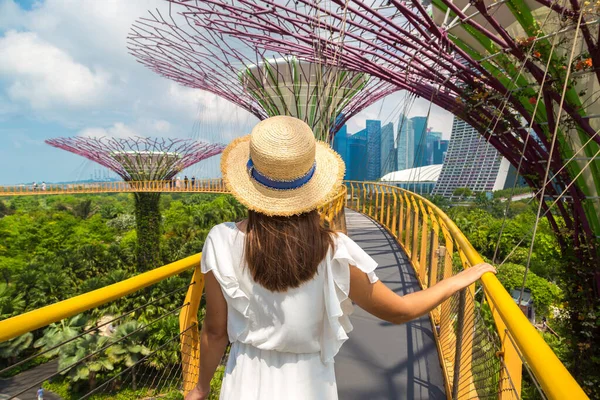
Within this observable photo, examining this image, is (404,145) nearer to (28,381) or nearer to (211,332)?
(211,332)

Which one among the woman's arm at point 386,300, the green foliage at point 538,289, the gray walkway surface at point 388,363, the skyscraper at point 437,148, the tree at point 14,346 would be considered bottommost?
the tree at point 14,346

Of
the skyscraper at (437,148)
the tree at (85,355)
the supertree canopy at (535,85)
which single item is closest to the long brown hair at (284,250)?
the supertree canopy at (535,85)

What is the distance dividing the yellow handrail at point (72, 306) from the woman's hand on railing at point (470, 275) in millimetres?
1238

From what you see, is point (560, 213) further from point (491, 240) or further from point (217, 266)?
point (491, 240)

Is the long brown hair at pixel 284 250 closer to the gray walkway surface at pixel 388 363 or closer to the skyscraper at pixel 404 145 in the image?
the gray walkway surface at pixel 388 363

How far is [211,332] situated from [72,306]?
1.72 ft

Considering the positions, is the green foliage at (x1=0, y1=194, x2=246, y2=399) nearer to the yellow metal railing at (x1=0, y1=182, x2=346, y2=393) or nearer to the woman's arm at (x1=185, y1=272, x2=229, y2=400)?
the yellow metal railing at (x1=0, y1=182, x2=346, y2=393)

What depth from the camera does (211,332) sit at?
47.2 inches

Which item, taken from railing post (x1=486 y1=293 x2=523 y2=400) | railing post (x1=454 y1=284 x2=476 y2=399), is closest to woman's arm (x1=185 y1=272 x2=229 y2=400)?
railing post (x1=486 y1=293 x2=523 y2=400)

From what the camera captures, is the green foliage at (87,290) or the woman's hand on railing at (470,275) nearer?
the woman's hand on railing at (470,275)

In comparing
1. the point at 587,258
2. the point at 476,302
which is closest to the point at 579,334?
the point at 587,258

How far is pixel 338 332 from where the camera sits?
43.2 inches

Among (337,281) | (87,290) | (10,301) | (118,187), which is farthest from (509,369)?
(118,187)

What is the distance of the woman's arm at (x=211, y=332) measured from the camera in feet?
3.73
